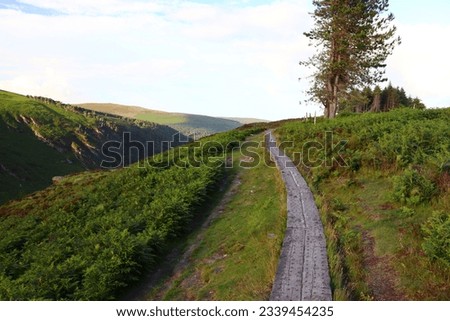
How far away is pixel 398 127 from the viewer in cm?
2144

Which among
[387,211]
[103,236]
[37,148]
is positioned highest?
[387,211]

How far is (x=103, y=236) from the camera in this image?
1412cm

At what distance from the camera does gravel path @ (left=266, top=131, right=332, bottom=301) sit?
25.6 feet

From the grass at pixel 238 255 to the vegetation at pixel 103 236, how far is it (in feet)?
4.94

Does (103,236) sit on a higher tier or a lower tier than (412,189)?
lower

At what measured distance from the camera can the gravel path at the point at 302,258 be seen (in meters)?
7.79

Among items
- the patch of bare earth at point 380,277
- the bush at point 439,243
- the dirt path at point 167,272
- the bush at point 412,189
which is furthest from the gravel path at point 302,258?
the dirt path at point 167,272

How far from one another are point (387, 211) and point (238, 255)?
17.9 feet

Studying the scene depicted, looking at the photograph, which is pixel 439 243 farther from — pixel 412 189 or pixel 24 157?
pixel 24 157

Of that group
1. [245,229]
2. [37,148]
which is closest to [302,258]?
[245,229]

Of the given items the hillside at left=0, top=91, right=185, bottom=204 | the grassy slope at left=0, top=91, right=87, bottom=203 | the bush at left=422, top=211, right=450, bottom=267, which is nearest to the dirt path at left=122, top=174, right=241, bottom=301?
the bush at left=422, top=211, right=450, bottom=267

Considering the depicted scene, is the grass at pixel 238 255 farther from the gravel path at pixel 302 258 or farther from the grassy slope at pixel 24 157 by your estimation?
the grassy slope at pixel 24 157

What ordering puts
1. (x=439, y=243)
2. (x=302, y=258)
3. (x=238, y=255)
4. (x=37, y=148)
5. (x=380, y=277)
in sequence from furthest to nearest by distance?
(x=37, y=148), (x=238, y=255), (x=302, y=258), (x=380, y=277), (x=439, y=243)
